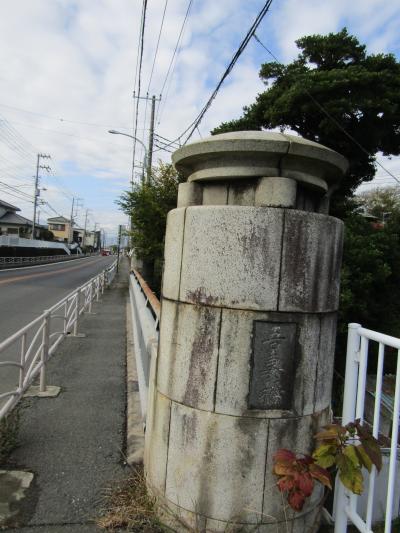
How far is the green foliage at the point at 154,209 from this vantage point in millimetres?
15763

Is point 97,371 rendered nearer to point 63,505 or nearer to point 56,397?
point 56,397

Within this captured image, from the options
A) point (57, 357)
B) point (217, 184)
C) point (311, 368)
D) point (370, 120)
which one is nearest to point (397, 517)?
point (311, 368)

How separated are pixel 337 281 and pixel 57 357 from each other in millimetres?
5924

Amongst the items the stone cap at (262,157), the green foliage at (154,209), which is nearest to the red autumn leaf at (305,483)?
the stone cap at (262,157)

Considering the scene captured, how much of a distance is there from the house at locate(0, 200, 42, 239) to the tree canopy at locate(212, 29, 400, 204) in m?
52.2

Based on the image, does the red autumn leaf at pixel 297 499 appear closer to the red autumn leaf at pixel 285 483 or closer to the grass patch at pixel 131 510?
the red autumn leaf at pixel 285 483

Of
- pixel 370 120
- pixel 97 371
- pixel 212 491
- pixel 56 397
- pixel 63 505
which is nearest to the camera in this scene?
pixel 212 491

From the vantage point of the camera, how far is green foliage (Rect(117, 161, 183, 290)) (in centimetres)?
1576

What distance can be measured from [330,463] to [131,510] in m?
1.43

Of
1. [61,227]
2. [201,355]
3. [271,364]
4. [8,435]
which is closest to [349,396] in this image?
[271,364]

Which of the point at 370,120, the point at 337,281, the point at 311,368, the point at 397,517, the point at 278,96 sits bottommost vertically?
the point at 397,517

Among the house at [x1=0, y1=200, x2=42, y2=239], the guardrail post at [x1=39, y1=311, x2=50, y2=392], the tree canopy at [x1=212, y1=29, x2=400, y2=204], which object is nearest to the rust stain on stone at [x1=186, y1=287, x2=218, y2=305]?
the guardrail post at [x1=39, y1=311, x2=50, y2=392]

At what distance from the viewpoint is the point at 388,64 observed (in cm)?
1664

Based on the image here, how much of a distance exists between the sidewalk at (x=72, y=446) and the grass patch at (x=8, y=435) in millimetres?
65
